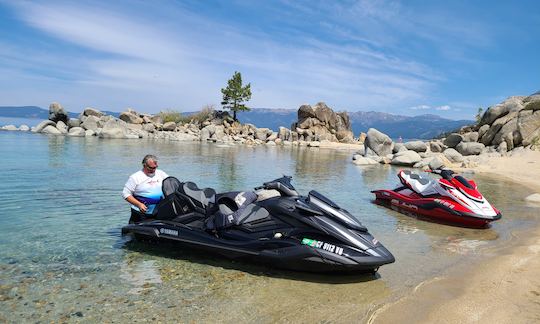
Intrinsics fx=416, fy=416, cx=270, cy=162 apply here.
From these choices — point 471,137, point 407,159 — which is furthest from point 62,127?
point 471,137

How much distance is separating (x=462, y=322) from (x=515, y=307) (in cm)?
94

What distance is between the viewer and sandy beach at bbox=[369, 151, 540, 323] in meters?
4.76

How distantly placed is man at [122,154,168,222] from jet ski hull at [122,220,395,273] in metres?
0.97

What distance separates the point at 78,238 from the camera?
763cm

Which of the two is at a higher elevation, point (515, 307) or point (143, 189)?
point (143, 189)

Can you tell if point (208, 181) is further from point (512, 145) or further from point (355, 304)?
point (512, 145)

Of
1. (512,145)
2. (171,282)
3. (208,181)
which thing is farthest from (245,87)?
(171,282)

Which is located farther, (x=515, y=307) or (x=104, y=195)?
(x=104, y=195)

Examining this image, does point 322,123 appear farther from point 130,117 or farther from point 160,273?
point 160,273

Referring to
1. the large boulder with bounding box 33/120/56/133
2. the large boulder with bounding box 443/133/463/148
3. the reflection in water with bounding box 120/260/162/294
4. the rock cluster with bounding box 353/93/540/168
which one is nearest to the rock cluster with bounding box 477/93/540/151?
the rock cluster with bounding box 353/93/540/168

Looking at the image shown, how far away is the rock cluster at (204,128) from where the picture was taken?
49.1 meters

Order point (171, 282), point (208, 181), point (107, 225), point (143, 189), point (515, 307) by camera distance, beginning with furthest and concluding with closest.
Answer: point (208, 181), point (107, 225), point (143, 189), point (171, 282), point (515, 307)

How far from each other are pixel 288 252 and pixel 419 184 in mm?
7451

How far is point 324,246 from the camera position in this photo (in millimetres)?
5785
